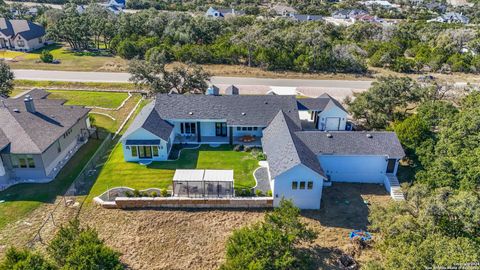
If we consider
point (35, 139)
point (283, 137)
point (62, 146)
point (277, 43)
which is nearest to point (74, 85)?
point (62, 146)

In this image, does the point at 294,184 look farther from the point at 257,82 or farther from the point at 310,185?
the point at 257,82

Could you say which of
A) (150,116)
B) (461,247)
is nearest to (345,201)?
(461,247)

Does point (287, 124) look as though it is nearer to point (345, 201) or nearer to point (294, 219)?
point (345, 201)

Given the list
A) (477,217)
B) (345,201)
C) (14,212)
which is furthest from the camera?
(345,201)

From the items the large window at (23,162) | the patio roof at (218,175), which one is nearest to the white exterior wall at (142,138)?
the patio roof at (218,175)

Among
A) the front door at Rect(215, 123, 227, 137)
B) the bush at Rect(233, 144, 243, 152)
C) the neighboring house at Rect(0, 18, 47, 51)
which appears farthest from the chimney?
the neighboring house at Rect(0, 18, 47, 51)
